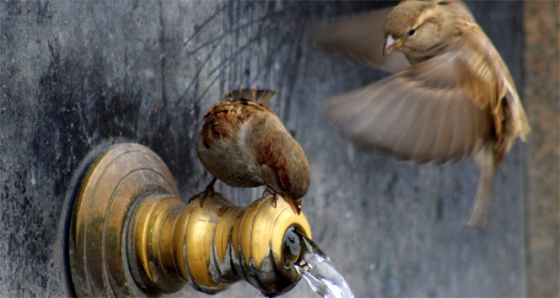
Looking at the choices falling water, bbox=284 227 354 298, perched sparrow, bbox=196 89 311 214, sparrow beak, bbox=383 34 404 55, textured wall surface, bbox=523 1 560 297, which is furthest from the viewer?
textured wall surface, bbox=523 1 560 297

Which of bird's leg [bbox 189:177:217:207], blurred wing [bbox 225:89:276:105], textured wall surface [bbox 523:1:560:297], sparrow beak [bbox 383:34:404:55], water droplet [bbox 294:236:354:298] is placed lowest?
textured wall surface [bbox 523:1:560:297]

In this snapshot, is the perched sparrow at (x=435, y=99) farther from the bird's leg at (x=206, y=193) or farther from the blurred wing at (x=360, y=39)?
the bird's leg at (x=206, y=193)

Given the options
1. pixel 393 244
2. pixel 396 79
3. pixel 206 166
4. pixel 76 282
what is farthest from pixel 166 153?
pixel 393 244

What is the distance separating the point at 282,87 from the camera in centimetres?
207

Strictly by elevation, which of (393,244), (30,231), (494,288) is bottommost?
(494,288)

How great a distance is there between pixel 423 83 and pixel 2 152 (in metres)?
0.88

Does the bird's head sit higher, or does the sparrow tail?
the bird's head

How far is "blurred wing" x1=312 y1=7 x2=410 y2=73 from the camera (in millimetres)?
2178

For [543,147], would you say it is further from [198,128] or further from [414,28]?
[198,128]

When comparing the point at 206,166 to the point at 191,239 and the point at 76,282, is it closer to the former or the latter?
the point at 191,239

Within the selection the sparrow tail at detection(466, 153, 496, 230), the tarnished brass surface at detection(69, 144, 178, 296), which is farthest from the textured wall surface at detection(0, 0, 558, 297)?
the sparrow tail at detection(466, 153, 496, 230)

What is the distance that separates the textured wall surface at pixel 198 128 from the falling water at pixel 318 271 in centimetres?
35

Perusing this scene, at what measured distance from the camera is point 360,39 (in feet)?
7.20

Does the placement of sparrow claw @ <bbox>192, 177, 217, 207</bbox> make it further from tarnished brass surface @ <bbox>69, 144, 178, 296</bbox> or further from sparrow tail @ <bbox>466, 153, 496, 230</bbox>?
sparrow tail @ <bbox>466, 153, 496, 230</bbox>
